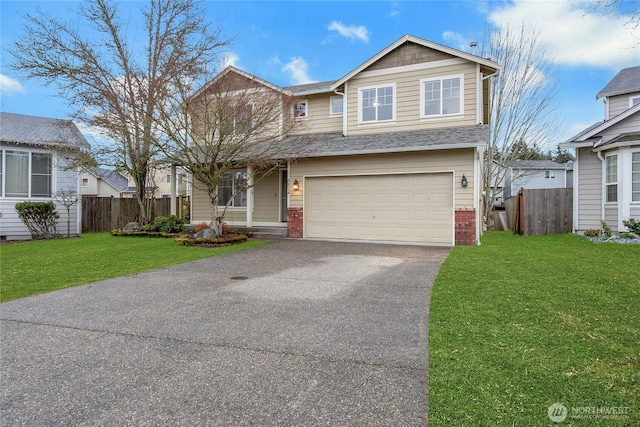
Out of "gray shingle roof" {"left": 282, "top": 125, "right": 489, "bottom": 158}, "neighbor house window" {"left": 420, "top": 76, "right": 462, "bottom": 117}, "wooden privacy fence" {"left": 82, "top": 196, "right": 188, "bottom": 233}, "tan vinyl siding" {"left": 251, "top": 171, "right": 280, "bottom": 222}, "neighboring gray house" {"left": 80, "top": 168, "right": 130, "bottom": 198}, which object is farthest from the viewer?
"neighboring gray house" {"left": 80, "top": 168, "right": 130, "bottom": 198}

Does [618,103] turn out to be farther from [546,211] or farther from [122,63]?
[122,63]

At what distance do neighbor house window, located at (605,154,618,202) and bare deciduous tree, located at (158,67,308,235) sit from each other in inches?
432

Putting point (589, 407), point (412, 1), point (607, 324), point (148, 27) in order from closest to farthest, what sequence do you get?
1. point (589, 407)
2. point (607, 324)
3. point (412, 1)
4. point (148, 27)

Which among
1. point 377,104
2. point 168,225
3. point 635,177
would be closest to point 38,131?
point 168,225

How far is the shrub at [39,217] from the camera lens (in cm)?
1324

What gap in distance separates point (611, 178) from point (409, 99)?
24.1 feet

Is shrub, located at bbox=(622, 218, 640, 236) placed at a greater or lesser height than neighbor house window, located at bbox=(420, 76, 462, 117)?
lesser

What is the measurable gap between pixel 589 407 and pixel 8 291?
7.66 m

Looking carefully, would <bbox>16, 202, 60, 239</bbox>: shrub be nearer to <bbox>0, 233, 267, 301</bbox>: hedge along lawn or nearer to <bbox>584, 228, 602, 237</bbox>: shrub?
<bbox>0, 233, 267, 301</bbox>: hedge along lawn

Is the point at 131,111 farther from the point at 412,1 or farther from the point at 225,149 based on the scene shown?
the point at 412,1

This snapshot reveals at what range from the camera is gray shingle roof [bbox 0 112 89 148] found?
537 inches

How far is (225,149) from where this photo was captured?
478 inches

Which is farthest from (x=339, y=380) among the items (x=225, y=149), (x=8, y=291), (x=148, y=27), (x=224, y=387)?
(x=148, y=27)

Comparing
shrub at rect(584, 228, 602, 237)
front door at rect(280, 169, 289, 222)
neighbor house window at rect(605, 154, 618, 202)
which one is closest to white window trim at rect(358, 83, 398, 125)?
front door at rect(280, 169, 289, 222)
